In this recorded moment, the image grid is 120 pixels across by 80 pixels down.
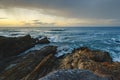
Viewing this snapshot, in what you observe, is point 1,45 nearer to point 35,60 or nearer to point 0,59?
point 0,59

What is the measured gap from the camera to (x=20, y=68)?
51.6 feet

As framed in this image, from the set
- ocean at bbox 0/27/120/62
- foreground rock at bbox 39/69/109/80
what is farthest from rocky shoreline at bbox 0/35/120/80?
ocean at bbox 0/27/120/62

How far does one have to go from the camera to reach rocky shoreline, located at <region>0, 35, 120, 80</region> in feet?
21.4

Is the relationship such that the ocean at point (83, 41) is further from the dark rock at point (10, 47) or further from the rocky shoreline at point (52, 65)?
the rocky shoreline at point (52, 65)

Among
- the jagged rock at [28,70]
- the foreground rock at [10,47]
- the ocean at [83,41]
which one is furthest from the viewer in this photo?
the ocean at [83,41]

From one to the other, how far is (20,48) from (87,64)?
46.3 feet

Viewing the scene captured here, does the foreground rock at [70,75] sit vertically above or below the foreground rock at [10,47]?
above

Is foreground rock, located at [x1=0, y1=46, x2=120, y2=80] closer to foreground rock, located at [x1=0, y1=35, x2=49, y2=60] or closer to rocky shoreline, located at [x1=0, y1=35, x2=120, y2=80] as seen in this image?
rocky shoreline, located at [x1=0, y1=35, x2=120, y2=80]

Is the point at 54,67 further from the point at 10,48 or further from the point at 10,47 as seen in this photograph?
the point at 10,47

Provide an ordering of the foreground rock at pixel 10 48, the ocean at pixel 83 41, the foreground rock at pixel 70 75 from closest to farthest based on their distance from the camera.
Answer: the foreground rock at pixel 70 75
the foreground rock at pixel 10 48
the ocean at pixel 83 41

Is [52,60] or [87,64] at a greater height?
[87,64]

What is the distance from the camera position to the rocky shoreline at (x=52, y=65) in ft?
21.4

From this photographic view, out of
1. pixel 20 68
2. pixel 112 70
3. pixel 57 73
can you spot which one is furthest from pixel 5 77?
pixel 57 73

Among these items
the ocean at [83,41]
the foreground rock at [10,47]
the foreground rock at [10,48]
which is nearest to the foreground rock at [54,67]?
the foreground rock at [10,48]
